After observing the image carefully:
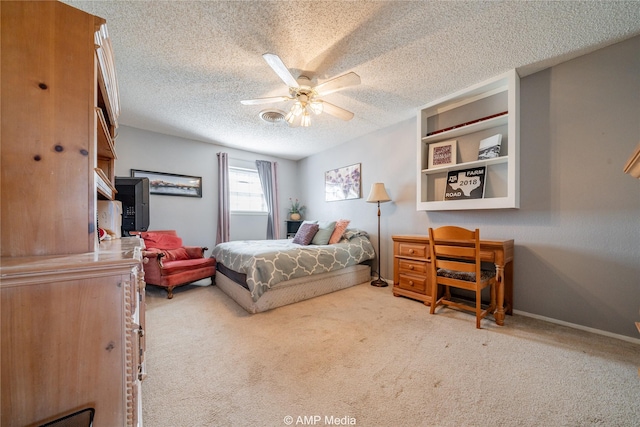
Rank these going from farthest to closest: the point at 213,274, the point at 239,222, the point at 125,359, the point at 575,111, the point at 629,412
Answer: the point at 239,222
the point at 213,274
the point at 575,111
the point at 629,412
the point at 125,359

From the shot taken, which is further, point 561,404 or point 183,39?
point 183,39

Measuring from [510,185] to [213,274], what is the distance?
3.81 meters

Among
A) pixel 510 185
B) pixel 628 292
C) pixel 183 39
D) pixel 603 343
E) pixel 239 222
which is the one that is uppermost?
pixel 183 39

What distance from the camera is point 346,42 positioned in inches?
69.5

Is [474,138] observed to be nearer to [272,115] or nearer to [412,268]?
[412,268]

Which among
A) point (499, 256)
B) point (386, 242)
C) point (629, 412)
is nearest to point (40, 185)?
point (629, 412)

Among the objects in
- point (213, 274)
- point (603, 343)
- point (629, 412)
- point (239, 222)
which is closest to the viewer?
point (629, 412)

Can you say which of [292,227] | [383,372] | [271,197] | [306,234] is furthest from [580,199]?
[271,197]

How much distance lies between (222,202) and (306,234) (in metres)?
1.87

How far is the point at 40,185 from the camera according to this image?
0.77m

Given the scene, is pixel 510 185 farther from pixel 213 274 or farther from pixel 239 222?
pixel 239 222

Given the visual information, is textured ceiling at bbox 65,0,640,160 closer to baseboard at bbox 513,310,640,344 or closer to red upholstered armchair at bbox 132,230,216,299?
red upholstered armchair at bbox 132,230,216,299

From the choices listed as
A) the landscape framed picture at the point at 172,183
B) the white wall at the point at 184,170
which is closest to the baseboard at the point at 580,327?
the white wall at the point at 184,170

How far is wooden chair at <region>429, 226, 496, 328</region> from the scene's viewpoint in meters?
1.96
